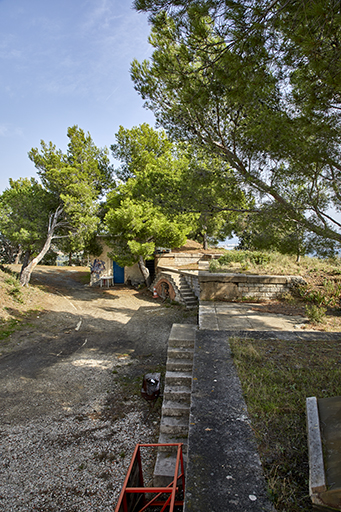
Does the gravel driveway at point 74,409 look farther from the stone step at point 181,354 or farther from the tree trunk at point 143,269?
the tree trunk at point 143,269

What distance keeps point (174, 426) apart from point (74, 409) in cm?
199

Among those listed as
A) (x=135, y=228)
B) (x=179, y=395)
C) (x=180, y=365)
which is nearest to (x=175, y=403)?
(x=179, y=395)

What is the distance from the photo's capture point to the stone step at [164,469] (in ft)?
10.1

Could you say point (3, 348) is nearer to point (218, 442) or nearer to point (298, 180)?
point (218, 442)

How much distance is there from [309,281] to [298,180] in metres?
4.04

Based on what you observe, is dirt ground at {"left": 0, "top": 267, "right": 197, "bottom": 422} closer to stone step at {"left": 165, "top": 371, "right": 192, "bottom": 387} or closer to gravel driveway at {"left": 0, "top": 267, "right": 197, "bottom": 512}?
gravel driveway at {"left": 0, "top": 267, "right": 197, "bottom": 512}

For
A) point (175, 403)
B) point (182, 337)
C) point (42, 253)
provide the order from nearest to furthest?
point (175, 403) → point (182, 337) → point (42, 253)

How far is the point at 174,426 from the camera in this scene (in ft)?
12.0

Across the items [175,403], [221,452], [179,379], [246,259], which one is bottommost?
[175,403]

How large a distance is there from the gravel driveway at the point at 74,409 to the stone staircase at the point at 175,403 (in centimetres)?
29

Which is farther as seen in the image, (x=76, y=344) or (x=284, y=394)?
(x=76, y=344)

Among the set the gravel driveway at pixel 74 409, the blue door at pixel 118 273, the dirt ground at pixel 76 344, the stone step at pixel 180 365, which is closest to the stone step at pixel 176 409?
the gravel driveway at pixel 74 409

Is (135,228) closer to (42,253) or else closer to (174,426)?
(42,253)

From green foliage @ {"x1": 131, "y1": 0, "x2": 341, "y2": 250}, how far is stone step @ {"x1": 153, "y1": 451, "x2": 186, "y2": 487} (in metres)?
3.98
